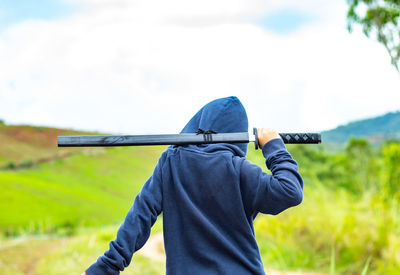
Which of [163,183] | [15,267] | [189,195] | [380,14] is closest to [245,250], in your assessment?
[189,195]

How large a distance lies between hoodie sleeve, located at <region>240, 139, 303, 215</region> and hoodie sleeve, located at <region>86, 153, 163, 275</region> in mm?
381

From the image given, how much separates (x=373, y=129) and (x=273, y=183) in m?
8.90

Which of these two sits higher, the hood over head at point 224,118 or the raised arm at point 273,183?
the hood over head at point 224,118

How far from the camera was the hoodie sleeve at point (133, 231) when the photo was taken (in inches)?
68.9

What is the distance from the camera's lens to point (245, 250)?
5.60 ft

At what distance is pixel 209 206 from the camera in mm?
1733

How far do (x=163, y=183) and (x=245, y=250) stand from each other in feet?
1.41

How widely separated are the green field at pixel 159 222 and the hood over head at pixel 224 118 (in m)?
1.53

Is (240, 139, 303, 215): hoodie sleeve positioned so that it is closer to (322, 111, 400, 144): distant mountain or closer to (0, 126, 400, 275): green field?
(0, 126, 400, 275): green field

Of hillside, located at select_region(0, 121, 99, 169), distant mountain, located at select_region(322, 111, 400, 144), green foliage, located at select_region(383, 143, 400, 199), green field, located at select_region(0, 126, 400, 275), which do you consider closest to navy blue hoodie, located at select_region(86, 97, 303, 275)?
green field, located at select_region(0, 126, 400, 275)

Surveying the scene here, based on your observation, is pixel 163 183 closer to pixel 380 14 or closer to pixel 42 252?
pixel 42 252

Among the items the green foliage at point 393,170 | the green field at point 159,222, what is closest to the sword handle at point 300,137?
the green field at point 159,222

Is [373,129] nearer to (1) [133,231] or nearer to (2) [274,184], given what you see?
(2) [274,184]

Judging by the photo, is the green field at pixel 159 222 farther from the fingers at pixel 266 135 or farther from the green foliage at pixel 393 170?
the fingers at pixel 266 135
